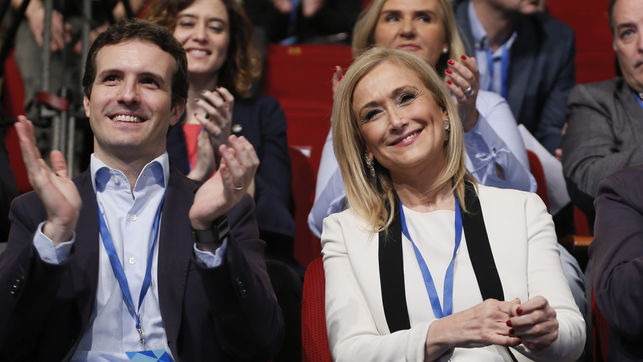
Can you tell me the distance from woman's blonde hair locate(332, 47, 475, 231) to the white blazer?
8 cm

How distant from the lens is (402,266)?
7.00 feet

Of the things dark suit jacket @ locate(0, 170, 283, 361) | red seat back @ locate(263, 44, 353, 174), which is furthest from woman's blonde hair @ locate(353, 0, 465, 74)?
dark suit jacket @ locate(0, 170, 283, 361)

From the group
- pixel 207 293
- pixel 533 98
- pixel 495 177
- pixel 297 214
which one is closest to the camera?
pixel 207 293

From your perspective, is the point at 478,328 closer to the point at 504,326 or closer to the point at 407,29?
the point at 504,326

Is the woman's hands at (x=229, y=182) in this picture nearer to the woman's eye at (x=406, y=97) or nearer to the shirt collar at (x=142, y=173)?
the shirt collar at (x=142, y=173)

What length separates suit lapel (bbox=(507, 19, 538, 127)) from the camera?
12.3 feet

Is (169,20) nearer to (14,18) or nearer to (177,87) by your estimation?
(14,18)

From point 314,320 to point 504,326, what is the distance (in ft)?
1.78

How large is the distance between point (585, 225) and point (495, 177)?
0.69 meters

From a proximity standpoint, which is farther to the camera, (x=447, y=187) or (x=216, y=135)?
(x=216, y=135)

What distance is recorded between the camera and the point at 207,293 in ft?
6.59

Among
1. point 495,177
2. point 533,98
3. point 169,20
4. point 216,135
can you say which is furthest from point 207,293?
point 533,98

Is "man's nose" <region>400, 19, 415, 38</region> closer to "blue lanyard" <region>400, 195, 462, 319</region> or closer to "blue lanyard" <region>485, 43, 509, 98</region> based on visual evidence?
"blue lanyard" <region>485, 43, 509, 98</region>

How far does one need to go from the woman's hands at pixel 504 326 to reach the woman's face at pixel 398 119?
54cm
